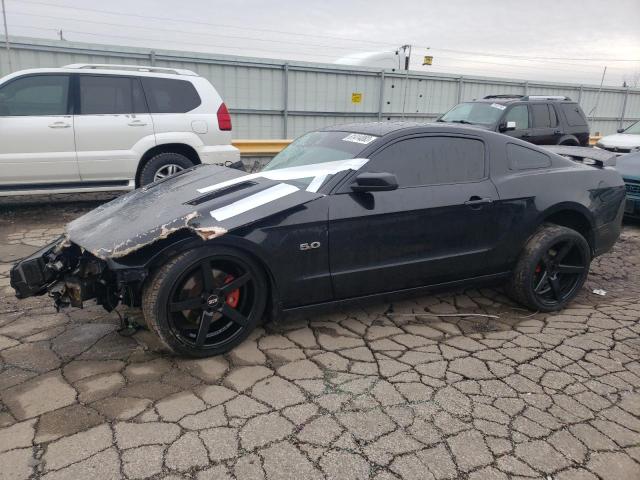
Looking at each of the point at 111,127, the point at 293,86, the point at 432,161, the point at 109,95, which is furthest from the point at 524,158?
the point at 293,86

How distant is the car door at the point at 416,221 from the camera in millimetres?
3291

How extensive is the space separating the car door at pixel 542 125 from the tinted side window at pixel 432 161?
626 centimetres

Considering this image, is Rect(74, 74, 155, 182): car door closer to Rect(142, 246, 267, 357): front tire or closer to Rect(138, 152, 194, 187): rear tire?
Rect(138, 152, 194, 187): rear tire

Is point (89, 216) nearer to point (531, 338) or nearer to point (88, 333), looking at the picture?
point (88, 333)

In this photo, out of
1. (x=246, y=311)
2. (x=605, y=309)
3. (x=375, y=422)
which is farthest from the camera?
(x=605, y=309)

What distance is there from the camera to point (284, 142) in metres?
10.2

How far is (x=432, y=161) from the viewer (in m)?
3.64

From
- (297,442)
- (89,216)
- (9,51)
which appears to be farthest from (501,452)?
(9,51)

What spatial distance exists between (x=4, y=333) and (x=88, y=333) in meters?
0.58

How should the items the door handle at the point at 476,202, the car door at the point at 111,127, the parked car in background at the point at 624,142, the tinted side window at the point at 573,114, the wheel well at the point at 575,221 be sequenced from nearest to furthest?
1. the door handle at the point at 476,202
2. the wheel well at the point at 575,221
3. the car door at the point at 111,127
4. the parked car in background at the point at 624,142
5. the tinted side window at the point at 573,114

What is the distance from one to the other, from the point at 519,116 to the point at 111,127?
7141 mm

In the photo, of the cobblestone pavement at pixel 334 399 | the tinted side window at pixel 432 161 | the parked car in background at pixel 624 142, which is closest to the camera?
the cobblestone pavement at pixel 334 399

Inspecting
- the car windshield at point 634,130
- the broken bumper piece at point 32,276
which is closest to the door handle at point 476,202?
the broken bumper piece at point 32,276

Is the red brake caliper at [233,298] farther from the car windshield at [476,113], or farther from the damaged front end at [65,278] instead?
the car windshield at [476,113]
